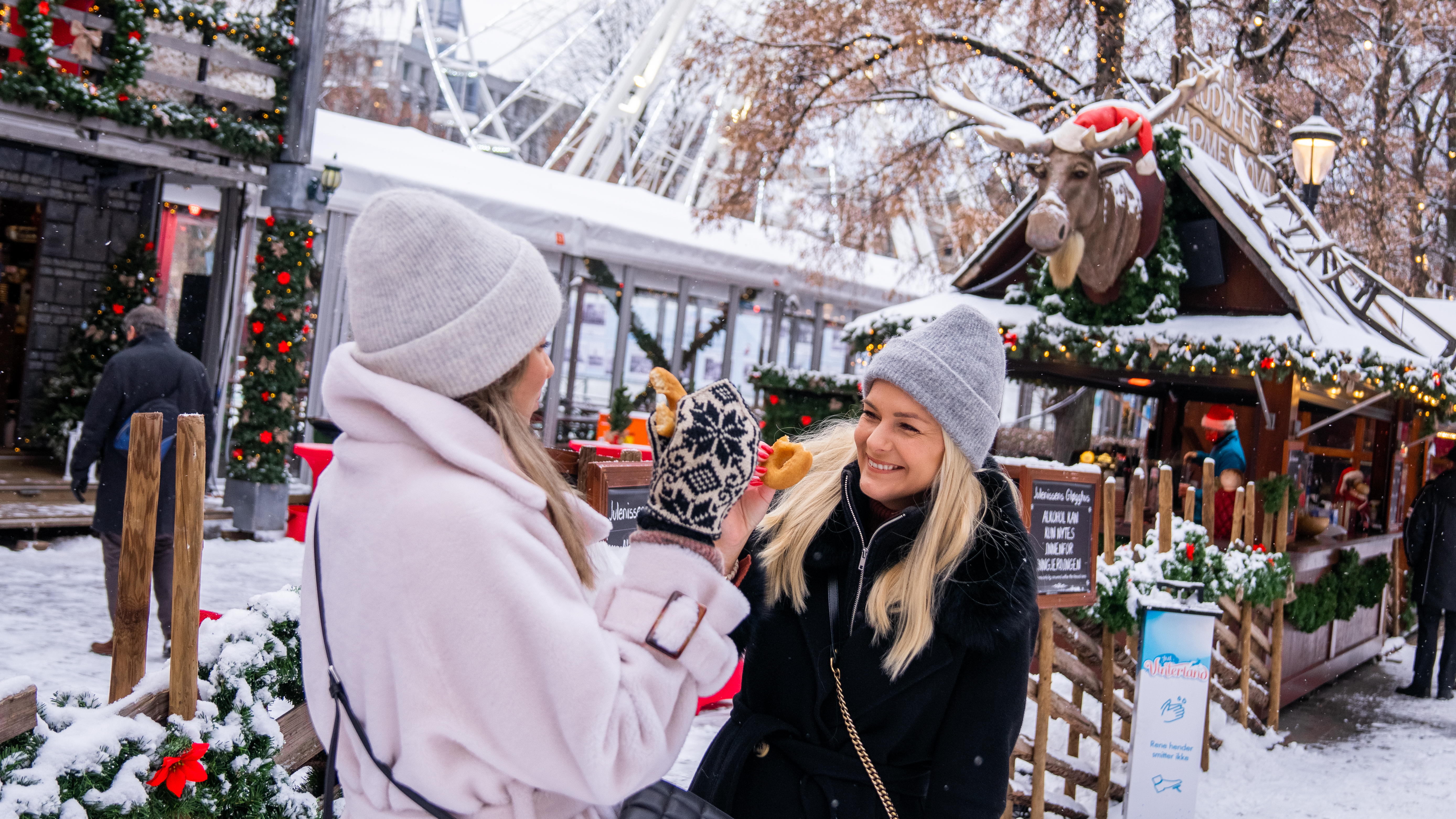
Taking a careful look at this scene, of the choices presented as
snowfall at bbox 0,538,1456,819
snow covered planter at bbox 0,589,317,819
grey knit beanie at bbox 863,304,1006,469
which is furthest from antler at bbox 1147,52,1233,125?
snow covered planter at bbox 0,589,317,819

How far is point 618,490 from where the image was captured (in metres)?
3.74

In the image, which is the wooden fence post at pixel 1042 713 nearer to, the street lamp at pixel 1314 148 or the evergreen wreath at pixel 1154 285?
the evergreen wreath at pixel 1154 285

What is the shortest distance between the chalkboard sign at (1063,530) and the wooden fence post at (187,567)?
2.66 m

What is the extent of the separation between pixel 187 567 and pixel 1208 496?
17.2 feet

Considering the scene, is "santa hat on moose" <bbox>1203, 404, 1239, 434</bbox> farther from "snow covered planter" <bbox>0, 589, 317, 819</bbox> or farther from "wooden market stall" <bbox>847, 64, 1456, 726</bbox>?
"snow covered planter" <bbox>0, 589, 317, 819</bbox>

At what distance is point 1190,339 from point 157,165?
742cm

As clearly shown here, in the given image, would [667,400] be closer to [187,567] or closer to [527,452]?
[527,452]

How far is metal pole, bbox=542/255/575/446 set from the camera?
38.3 feet

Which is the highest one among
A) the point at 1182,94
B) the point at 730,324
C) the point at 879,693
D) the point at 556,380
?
the point at 1182,94

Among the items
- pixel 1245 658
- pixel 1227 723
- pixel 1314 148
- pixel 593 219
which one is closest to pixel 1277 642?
pixel 1245 658

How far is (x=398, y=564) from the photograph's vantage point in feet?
4.10

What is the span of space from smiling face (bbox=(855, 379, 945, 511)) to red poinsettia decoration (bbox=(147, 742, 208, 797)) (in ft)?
4.81

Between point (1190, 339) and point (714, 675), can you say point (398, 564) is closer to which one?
point (714, 675)

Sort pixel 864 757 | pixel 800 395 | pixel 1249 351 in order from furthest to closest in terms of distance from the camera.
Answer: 1. pixel 800 395
2. pixel 1249 351
3. pixel 864 757
